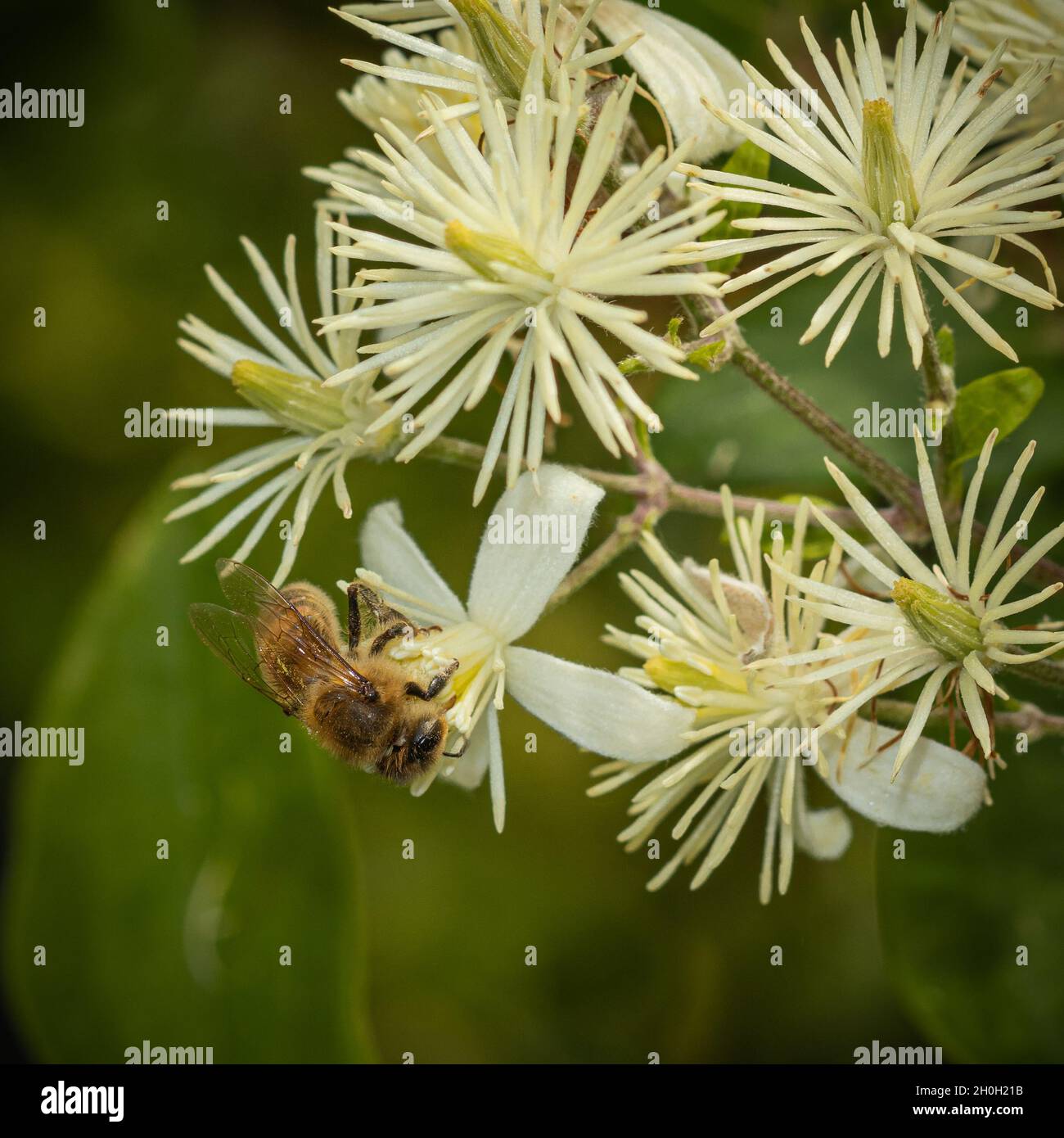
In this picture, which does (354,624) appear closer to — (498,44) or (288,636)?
(288,636)

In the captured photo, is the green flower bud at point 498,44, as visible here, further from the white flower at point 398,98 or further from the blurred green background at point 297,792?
the blurred green background at point 297,792

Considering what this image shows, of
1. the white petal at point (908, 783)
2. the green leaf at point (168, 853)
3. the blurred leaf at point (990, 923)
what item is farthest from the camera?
the green leaf at point (168, 853)

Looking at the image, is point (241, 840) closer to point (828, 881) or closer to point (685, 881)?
Result: point (685, 881)

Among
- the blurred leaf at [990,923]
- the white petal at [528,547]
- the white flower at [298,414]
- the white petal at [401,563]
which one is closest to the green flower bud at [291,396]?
the white flower at [298,414]

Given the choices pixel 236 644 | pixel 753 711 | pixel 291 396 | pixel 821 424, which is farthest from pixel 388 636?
pixel 821 424

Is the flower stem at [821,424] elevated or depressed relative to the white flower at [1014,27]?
depressed

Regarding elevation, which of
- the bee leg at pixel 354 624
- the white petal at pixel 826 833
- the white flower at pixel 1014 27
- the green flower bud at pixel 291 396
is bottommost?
the white petal at pixel 826 833

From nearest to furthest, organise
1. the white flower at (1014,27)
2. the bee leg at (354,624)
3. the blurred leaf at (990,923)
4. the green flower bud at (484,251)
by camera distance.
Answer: the green flower bud at (484,251) < the white flower at (1014,27) < the bee leg at (354,624) < the blurred leaf at (990,923)

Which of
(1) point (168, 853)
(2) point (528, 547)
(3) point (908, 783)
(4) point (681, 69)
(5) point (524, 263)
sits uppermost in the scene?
(4) point (681, 69)
